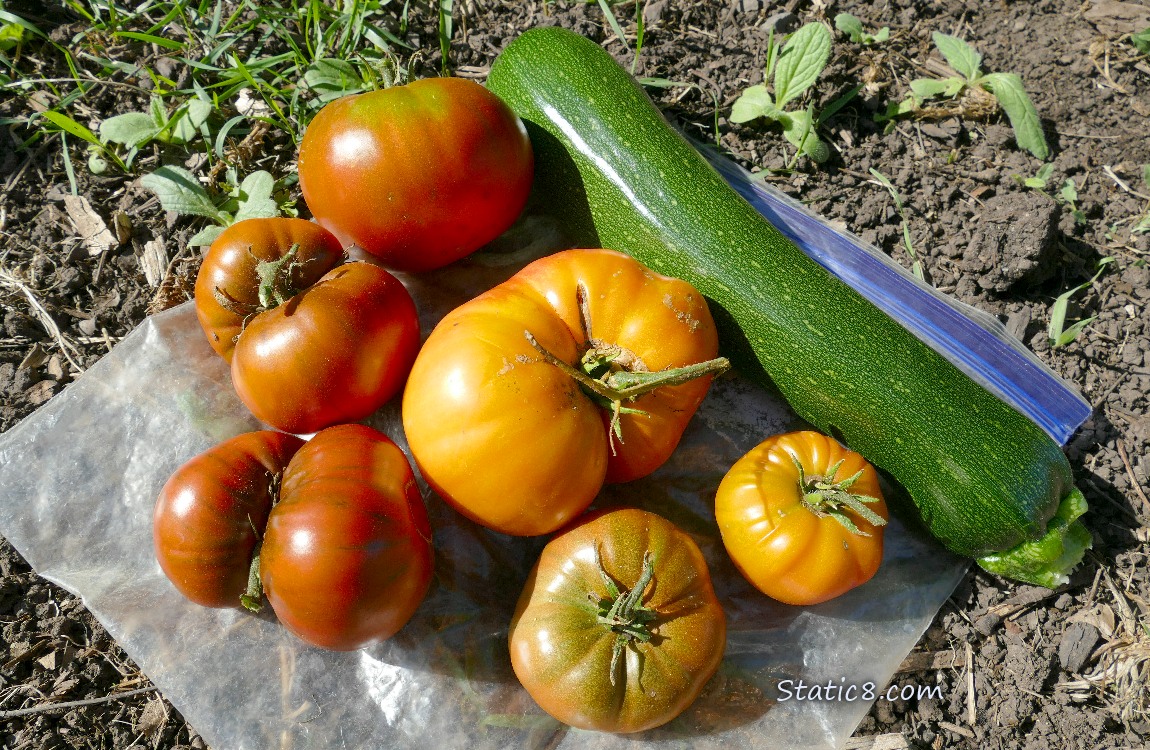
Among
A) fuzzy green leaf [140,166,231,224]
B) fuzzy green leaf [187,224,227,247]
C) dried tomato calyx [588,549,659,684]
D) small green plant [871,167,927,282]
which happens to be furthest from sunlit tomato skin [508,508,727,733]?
fuzzy green leaf [140,166,231,224]

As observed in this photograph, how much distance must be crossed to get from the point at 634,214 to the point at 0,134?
7.75 feet

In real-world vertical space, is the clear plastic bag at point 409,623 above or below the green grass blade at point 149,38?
below

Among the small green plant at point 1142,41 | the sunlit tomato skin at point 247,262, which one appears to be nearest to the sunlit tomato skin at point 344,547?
the sunlit tomato skin at point 247,262

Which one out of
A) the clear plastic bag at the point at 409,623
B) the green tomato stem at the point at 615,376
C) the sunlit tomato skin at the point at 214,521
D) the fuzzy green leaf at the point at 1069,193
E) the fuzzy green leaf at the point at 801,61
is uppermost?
the fuzzy green leaf at the point at 801,61

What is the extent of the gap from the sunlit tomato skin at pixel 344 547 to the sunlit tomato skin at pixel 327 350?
0.53 ft

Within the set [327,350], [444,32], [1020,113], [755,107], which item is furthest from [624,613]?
[1020,113]

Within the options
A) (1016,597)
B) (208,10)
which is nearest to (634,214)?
(1016,597)

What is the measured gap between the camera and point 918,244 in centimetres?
301

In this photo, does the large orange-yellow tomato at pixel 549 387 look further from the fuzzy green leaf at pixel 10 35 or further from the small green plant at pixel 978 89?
→ the fuzzy green leaf at pixel 10 35

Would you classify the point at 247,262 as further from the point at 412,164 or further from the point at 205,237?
the point at 205,237

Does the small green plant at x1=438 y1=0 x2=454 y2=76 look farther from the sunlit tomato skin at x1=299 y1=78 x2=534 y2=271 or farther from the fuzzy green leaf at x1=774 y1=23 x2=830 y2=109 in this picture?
the fuzzy green leaf at x1=774 y1=23 x2=830 y2=109

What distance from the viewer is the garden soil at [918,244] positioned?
2.46 m

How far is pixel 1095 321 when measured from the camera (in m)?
2.92

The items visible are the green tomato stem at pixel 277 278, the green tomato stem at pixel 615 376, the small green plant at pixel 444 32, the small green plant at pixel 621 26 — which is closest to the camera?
the green tomato stem at pixel 615 376
